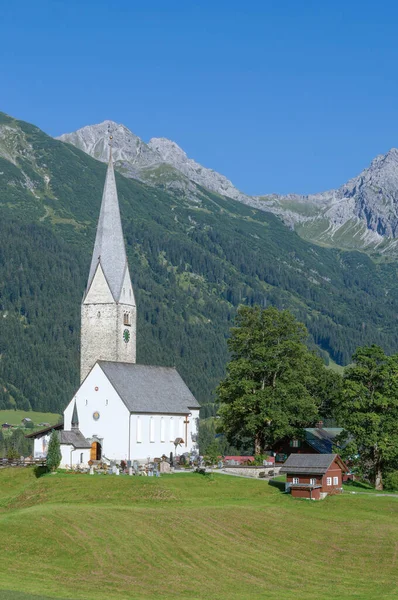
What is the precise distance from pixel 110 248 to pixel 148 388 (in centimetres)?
2092

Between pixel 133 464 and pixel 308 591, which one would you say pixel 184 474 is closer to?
pixel 133 464

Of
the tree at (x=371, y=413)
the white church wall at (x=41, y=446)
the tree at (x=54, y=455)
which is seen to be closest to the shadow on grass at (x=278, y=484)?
the tree at (x=371, y=413)

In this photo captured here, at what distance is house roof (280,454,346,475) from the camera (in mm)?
79375

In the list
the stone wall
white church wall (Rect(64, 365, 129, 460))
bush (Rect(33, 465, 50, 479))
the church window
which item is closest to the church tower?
white church wall (Rect(64, 365, 129, 460))

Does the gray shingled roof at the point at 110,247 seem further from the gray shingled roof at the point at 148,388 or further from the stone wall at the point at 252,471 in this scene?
the stone wall at the point at 252,471

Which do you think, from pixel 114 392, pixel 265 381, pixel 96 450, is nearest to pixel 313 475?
pixel 265 381

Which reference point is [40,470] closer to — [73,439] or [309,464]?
[73,439]

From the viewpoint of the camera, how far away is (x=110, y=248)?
114 m

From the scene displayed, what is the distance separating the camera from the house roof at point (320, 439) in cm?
10088

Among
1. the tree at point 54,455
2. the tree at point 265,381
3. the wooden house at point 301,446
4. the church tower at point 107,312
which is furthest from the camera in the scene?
the church tower at point 107,312

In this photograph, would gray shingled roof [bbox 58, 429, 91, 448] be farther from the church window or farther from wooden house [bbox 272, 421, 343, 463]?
wooden house [bbox 272, 421, 343, 463]

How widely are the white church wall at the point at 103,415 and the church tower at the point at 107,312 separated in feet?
36.4

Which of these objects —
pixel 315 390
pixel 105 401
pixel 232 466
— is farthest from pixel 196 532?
pixel 315 390

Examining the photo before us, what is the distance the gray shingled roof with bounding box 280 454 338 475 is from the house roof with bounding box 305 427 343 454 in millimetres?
16498
